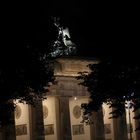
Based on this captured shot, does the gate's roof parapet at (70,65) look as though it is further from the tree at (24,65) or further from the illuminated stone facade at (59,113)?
the tree at (24,65)

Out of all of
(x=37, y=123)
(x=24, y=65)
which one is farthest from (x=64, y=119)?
(x=24, y=65)

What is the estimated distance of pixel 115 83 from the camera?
32.7 metres

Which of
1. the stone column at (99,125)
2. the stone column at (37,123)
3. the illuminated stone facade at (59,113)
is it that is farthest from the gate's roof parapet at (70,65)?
the stone column at (99,125)

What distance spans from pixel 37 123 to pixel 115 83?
18.7 m

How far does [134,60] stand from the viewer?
30750 millimetres

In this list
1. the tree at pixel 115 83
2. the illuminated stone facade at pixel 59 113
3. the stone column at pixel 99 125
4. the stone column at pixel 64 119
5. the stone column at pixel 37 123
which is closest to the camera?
the tree at pixel 115 83

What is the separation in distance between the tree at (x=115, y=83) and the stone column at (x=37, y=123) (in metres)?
16.1

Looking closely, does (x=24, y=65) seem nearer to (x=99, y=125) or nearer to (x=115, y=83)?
(x=115, y=83)

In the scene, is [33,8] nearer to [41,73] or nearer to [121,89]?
[41,73]

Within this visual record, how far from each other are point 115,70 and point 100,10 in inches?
143

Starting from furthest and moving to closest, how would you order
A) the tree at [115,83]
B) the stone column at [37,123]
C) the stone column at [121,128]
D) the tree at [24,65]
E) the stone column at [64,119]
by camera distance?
1. the stone column at [121,128]
2. the stone column at [64,119]
3. the stone column at [37,123]
4. the tree at [115,83]
5. the tree at [24,65]

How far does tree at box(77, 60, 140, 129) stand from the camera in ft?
105

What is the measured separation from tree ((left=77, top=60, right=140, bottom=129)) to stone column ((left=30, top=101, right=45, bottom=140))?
52.9ft

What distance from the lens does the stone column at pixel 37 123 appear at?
165 ft
